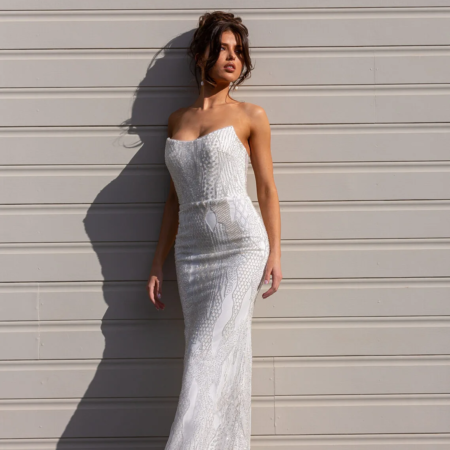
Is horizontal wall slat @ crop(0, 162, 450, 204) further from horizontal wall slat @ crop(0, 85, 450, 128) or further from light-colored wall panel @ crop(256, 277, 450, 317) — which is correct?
light-colored wall panel @ crop(256, 277, 450, 317)

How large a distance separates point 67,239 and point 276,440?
61.8 inches

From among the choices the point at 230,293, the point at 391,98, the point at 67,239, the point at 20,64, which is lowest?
the point at 230,293

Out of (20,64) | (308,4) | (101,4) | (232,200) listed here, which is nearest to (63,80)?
(20,64)

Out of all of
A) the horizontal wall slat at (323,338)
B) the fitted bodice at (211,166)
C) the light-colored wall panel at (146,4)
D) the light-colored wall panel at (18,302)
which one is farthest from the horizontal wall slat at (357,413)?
the light-colored wall panel at (146,4)

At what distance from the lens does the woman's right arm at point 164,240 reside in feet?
9.59

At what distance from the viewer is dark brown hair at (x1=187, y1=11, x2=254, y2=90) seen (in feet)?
9.14

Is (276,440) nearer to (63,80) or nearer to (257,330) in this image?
(257,330)

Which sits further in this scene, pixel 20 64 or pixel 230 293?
pixel 20 64

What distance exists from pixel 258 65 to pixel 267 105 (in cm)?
22

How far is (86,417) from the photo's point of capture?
3053 mm

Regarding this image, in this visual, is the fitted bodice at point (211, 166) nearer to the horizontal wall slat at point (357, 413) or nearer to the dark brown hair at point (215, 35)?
the dark brown hair at point (215, 35)

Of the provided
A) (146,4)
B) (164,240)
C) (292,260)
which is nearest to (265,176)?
(292,260)

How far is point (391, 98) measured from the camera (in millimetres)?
3051

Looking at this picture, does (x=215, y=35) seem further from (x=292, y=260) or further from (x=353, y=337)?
(x=353, y=337)
